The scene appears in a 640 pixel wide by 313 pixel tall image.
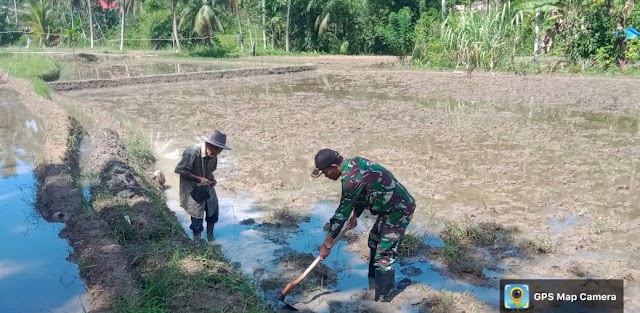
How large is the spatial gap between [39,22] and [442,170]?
32.0m

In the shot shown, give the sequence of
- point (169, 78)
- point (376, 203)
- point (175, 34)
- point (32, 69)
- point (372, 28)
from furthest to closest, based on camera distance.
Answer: point (372, 28)
point (175, 34)
point (169, 78)
point (32, 69)
point (376, 203)

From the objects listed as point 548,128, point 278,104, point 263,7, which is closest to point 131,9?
point 263,7

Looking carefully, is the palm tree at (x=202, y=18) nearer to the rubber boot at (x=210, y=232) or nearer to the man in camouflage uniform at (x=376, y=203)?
the rubber boot at (x=210, y=232)

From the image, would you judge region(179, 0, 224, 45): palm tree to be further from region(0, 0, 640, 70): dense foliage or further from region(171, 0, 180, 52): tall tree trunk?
region(171, 0, 180, 52): tall tree trunk

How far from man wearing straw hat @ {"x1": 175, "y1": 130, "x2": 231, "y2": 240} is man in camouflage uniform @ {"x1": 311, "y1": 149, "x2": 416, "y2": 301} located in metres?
1.26

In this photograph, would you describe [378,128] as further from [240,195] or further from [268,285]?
[268,285]

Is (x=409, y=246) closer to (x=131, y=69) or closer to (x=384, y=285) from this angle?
(x=384, y=285)

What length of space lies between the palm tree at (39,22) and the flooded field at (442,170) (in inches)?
784

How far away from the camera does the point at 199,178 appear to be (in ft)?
14.8

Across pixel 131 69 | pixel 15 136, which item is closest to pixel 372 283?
pixel 15 136

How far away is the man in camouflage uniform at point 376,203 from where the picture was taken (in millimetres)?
3447

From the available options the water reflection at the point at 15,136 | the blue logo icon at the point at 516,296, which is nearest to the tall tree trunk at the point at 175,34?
the water reflection at the point at 15,136

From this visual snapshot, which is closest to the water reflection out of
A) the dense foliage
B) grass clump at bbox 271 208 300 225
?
grass clump at bbox 271 208 300 225

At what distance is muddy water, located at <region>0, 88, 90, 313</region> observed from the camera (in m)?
3.81
